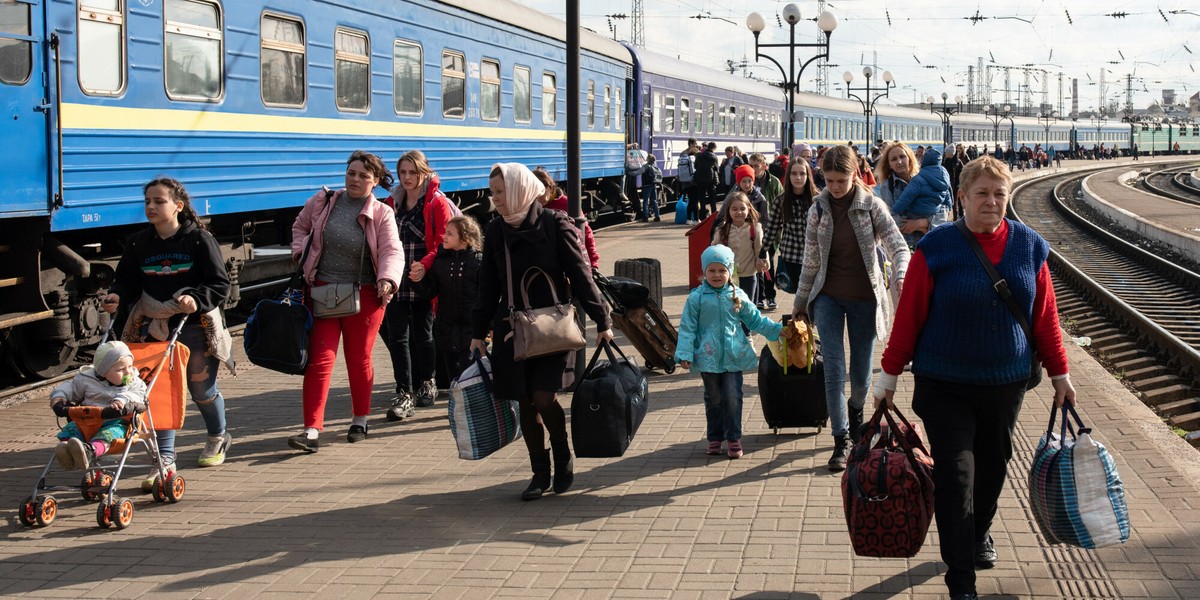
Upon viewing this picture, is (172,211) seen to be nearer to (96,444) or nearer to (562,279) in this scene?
(96,444)

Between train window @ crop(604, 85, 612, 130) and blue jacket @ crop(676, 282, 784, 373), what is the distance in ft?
57.6

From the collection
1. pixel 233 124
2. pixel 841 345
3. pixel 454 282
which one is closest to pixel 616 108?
pixel 233 124

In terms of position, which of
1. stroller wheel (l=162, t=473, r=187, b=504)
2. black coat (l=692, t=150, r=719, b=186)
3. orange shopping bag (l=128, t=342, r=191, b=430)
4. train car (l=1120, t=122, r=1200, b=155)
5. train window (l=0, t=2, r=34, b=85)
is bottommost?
stroller wheel (l=162, t=473, r=187, b=504)

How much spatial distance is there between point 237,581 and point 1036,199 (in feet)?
149

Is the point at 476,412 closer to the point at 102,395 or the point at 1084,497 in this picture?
the point at 102,395

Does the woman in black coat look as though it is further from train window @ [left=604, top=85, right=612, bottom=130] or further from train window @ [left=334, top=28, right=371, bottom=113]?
train window @ [left=604, top=85, right=612, bottom=130]

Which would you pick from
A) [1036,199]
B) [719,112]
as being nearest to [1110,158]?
[1036,199]

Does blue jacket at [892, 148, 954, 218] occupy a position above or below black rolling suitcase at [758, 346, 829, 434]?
above

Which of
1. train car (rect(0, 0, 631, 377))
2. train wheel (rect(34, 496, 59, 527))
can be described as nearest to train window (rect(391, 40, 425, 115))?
train car (rect(0, 0, 631, 377))

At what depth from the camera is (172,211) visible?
23.5 feet

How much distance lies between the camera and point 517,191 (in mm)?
6672

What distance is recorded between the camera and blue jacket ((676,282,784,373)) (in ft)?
25.5

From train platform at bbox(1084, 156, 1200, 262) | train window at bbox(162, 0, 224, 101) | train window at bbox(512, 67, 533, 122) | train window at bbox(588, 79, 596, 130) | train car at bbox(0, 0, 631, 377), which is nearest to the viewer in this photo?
train car at bbox(0, 0, 631, 377)

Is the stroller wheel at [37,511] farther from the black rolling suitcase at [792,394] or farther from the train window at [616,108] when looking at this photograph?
the train window at [616,108]
